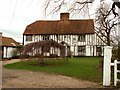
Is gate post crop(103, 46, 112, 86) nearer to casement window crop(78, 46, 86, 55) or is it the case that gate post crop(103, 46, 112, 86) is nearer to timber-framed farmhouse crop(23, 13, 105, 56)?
timber-framed farmhouse crop(23, 13, 105, 56)

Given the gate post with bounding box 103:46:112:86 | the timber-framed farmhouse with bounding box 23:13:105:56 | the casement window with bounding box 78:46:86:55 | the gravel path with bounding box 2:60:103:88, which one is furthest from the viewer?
the casement window with bounding box 78:46:86:55

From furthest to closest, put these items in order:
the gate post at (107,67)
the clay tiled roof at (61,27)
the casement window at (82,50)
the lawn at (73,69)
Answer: the clay tiled roof at (61,27) < the casement window at (82,50) < the lawn at (73,69) < the gate post at (107,67)

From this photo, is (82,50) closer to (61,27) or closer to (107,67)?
(61,27)

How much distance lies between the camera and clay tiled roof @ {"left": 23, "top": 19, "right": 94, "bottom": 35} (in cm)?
5288

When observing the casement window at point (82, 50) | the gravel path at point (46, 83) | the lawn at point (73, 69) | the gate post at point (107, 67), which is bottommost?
the gravel path at point (46, 83)

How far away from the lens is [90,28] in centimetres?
5262

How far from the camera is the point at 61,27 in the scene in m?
54.5

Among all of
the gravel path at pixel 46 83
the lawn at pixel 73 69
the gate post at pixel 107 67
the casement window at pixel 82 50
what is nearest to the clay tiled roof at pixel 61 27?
the casement window at pixel 82 50

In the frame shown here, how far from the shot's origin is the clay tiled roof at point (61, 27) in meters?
52.9

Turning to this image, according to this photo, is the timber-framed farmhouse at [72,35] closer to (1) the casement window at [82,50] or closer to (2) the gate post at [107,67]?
(1) the casement window at [82,50]

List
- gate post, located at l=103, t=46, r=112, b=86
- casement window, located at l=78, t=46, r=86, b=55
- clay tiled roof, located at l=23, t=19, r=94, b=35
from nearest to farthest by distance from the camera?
gate post, located at l=103, t=46, r=112, b=86 < casement window, located at l=78, t=46, r=86, b=55 < clay tiled roof, located at l=23, t=19, r=94, b=35

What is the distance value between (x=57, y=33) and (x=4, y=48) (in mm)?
10984

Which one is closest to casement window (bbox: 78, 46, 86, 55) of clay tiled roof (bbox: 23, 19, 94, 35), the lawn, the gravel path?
clay tiled roof (bbox: 23, 19, 94, 35)

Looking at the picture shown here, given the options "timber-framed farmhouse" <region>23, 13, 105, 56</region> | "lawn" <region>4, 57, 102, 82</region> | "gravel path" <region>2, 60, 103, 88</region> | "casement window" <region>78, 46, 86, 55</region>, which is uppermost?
"timber-framed farmhouse" <region>23, 13, 105, 56</region>
